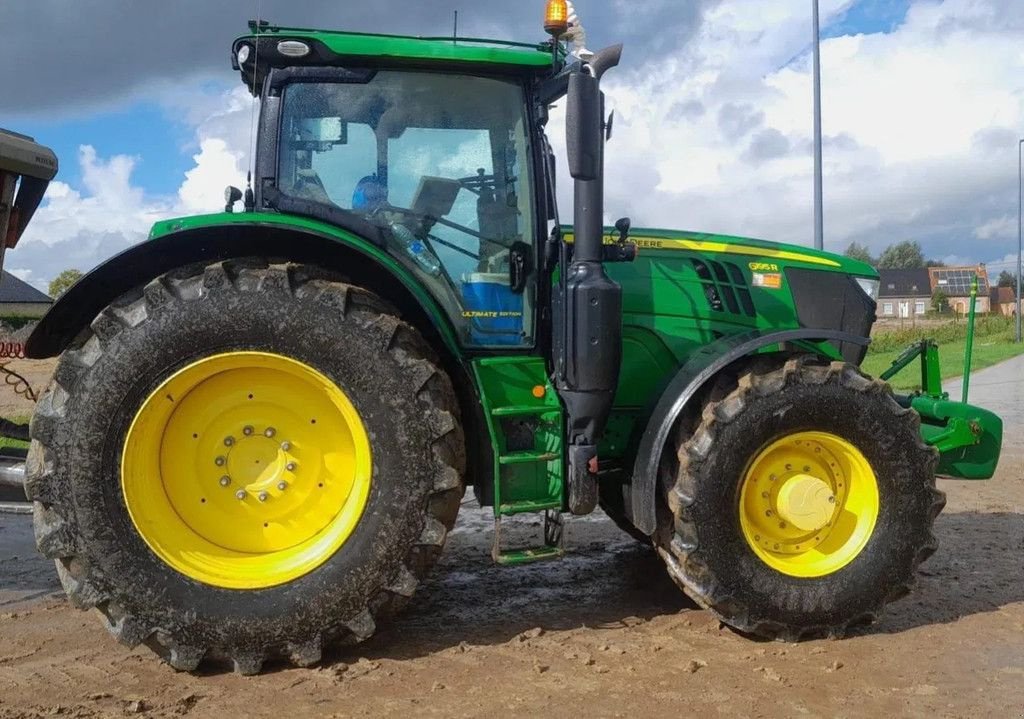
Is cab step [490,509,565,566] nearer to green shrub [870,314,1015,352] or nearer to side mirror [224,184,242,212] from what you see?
side mirror [224,184,242,212]

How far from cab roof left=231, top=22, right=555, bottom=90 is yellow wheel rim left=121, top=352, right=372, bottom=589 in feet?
4.63

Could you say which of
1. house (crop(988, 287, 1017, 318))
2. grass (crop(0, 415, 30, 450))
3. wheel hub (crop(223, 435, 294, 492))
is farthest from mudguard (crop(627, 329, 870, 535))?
house (crop(988, 287, 1017, 318))

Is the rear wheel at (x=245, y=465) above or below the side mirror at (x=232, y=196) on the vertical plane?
below

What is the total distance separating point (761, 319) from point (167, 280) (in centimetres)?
300

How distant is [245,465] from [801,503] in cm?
246

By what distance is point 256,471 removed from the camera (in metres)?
3.79

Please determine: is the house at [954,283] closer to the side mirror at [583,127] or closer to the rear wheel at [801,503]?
Answer: the rear wheel at [801,503]

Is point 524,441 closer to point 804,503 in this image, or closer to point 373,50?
point 804,503

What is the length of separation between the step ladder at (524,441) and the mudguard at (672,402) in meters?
0.37

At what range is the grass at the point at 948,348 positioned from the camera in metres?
18.5

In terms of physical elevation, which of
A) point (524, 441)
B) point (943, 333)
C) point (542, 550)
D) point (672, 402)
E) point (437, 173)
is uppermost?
point (437, 173)

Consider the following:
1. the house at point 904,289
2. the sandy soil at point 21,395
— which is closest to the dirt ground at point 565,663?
the sandy soil at point 21,395

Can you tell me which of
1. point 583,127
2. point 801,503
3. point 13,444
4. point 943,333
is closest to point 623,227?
point 583,127

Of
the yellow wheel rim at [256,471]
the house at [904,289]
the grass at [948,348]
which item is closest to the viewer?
the yellow wheel rim at [256,471]
